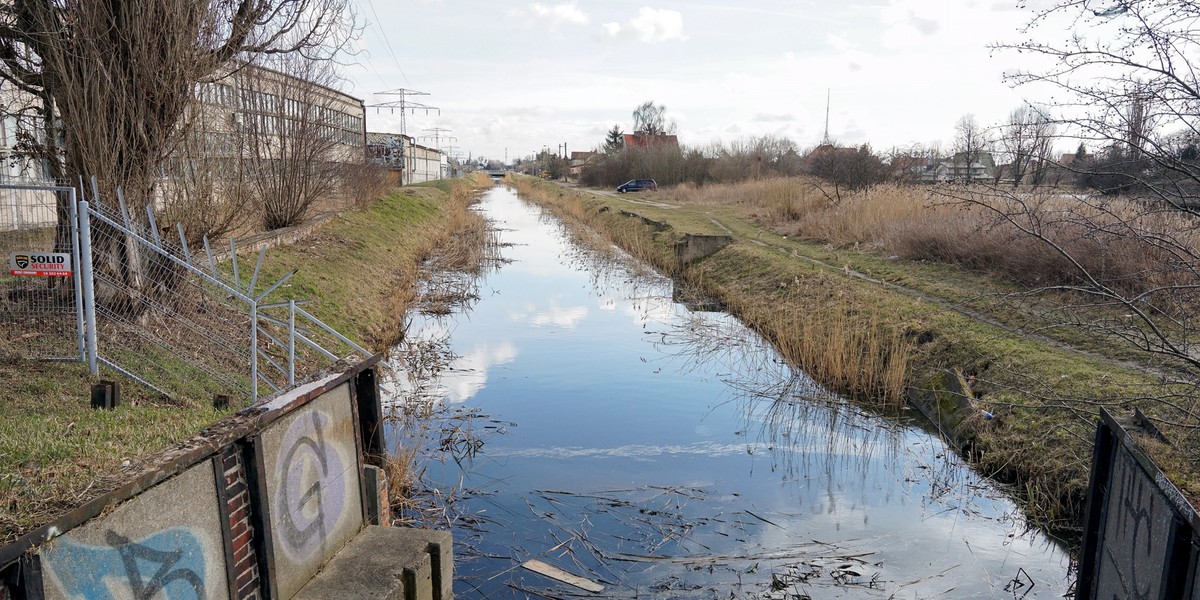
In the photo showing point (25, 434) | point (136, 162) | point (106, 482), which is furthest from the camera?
point (136, 162)

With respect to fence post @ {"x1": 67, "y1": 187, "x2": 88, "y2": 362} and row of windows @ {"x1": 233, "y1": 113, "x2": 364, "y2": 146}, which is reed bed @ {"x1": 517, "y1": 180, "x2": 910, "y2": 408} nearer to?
fence post @ {"x1": 67, "y1": 187, "x2": 88, "y2": 362}

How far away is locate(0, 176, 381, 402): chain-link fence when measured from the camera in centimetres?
672

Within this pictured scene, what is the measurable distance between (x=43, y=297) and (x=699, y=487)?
19.7 ft

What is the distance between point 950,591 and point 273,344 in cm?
700

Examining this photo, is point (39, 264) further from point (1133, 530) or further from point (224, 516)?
point (1133, 530)

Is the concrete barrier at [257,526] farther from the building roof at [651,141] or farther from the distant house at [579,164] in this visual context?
the distant house at [579,164]

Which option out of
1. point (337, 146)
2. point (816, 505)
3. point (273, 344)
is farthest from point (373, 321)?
point (337, 146)

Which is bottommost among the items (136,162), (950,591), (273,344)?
(950,591)

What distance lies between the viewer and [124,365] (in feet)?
23.1

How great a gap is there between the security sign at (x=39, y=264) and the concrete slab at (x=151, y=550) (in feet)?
12.7

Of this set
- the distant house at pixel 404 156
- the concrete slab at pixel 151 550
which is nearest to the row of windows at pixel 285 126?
the concrete slab at pixel 151 550

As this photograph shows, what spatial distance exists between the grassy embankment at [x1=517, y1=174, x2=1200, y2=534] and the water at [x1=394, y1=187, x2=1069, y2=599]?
0.45m

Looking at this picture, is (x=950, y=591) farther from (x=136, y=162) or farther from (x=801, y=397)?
(x=136, y=162)

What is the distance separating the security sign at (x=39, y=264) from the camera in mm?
6406
